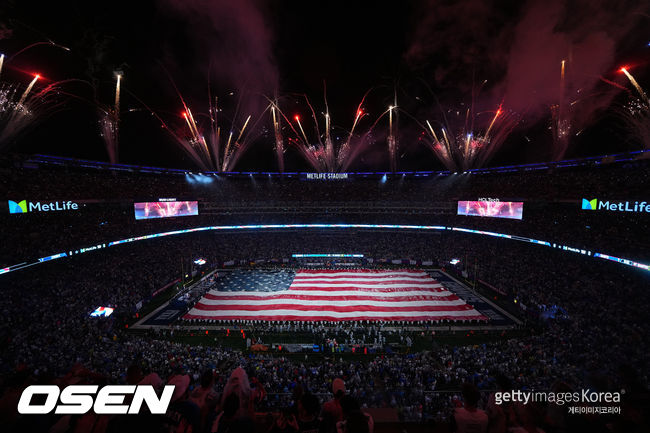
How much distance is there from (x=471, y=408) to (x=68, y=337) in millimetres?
24795

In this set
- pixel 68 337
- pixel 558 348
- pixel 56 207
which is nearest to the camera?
pixel 558 348

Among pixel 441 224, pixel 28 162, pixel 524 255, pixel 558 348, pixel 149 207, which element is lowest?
pixel 558 348

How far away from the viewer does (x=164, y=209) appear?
39.1 m

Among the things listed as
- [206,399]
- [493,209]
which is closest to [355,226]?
[493,209]

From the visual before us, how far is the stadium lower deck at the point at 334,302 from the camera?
23.9 m

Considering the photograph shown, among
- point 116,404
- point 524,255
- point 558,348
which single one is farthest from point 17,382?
point 524,255

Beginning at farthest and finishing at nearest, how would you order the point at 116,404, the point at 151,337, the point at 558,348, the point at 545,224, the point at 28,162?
the point at 545,224
the point at 28,162
the point at 151,337
the point at 558,348
the point at 116,404

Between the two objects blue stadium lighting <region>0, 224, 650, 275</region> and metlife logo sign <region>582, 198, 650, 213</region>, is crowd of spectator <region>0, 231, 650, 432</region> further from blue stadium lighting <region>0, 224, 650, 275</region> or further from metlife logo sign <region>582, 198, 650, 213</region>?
metlife logo sign <region>582, 198, 650, 213</region>

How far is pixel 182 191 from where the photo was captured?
47750mm

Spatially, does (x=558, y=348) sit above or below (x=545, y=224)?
below

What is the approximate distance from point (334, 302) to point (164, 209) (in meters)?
29.0

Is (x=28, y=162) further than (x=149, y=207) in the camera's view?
No

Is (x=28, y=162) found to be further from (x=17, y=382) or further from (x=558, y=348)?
(x=558, y=348)

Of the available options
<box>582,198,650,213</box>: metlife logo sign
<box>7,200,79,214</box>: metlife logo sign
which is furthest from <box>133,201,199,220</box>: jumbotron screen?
<box>582,198,650,213</box>: metlife logo sign
